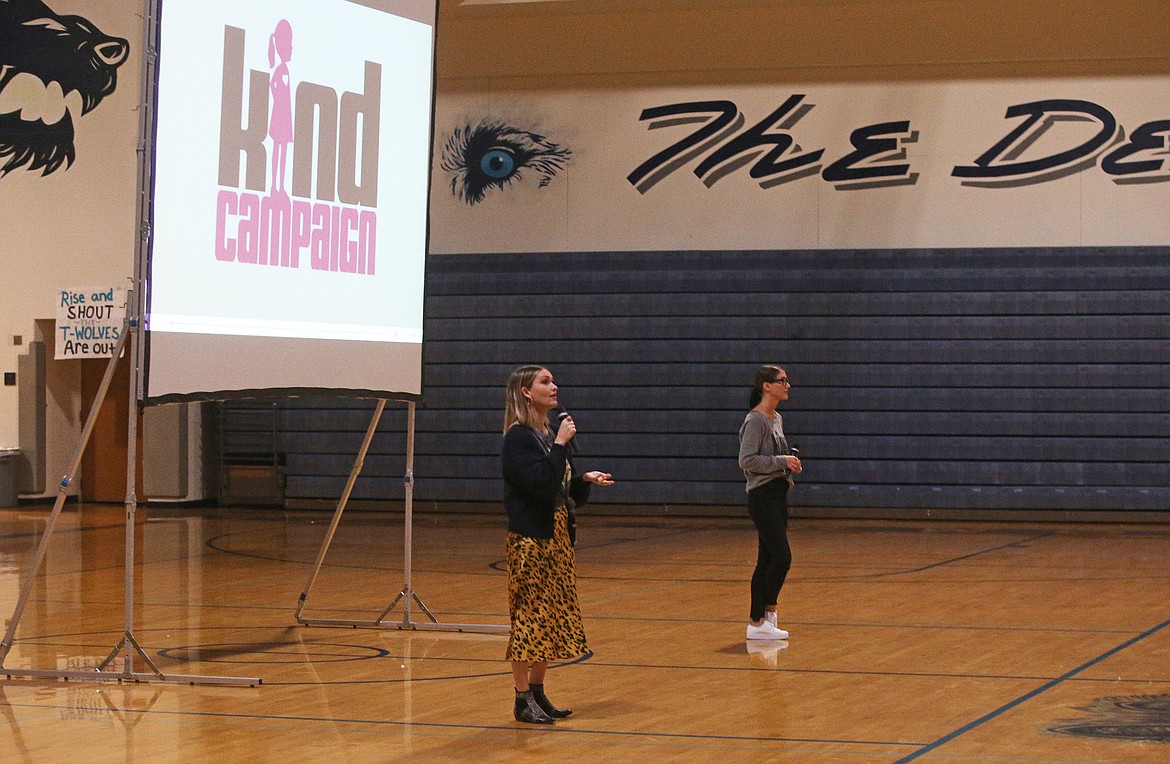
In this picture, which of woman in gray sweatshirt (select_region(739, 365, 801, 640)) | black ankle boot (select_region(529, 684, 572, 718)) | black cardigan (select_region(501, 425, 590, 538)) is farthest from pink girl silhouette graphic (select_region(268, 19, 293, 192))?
black ankle boot (select_region(529, 684, 572, 718))

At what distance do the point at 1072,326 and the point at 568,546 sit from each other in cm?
1094

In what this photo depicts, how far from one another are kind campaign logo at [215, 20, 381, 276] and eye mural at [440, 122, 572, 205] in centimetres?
889

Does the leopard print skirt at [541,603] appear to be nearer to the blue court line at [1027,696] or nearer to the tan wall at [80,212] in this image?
the blue court line at [1027,696]

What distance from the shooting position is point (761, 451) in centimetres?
794

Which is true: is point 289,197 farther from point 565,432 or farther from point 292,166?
point 565,432

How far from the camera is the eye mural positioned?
55.5 ft

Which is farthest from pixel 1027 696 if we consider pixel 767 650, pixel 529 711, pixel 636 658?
pixel 529 711

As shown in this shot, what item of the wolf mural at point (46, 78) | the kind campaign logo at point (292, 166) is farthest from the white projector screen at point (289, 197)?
the wolf mural at point (46, 78)

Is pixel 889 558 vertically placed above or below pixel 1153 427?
below

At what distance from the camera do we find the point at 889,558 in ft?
40.1

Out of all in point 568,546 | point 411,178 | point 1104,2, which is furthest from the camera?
point 1104,2

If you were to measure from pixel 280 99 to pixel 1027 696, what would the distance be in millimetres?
4616

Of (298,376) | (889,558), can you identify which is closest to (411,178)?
(298,376)

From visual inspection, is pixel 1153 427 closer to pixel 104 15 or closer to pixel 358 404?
pixel 358 404
